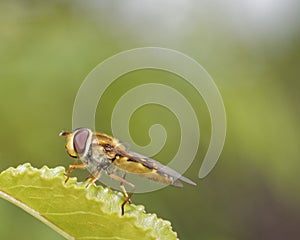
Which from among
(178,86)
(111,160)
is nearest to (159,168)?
(111,160)

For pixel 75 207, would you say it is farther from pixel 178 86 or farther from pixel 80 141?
pixel 178 86

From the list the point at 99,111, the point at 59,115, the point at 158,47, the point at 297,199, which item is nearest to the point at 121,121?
the point at 99,111

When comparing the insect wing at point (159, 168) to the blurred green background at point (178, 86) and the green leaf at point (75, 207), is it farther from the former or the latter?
the blurred green background at point (178, 86)

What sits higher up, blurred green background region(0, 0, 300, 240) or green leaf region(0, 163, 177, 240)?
blurred green background region(0, 0, 300, 240)

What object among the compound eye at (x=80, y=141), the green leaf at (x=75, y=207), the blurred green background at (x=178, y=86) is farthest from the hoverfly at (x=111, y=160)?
the blurred green background at (x=178, y=86)

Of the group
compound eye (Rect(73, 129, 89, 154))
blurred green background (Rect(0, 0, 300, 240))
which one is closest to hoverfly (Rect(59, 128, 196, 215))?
compound eye (Rect(73, 129, 89, 154))

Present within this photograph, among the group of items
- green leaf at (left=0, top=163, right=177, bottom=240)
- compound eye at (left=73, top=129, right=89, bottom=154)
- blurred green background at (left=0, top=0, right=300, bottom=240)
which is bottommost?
green leaf at (left=0, top=163, right=177, bottom=240)

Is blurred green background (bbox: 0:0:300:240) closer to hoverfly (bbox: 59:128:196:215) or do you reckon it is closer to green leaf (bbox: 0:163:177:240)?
hoverfly (bbox: 59:128:196:215)

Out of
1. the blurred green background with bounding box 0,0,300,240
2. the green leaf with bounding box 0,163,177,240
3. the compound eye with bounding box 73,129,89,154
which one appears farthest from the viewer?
the blurred green background with bounding box 0,0,300,240
